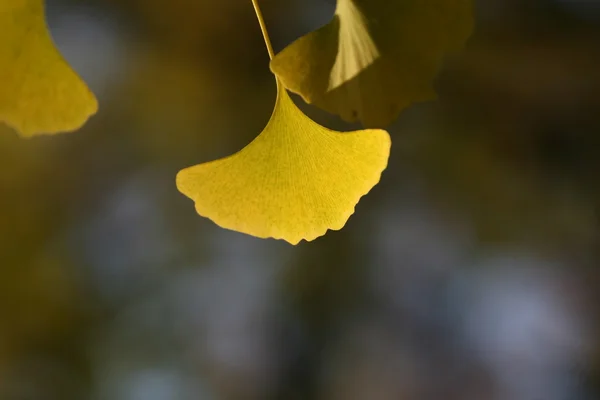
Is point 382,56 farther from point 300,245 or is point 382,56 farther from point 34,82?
point 300,245

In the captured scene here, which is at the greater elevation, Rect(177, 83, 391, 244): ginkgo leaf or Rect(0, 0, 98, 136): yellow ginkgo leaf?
Rect(0, 0, 98, 136): yellow ginkgo leaf

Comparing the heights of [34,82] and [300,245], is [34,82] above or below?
above

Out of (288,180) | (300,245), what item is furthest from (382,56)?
(300,245)

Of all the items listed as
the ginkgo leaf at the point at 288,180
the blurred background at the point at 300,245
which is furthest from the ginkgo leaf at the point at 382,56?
the blurred background at the point at 300,245

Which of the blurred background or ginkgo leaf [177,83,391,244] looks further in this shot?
the blurred background

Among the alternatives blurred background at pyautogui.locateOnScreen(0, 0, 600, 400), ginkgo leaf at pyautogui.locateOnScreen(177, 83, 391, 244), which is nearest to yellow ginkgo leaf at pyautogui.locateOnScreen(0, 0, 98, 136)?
ginkgo leaf at pyautogui.locateOnScreen(177, 83, 391, 244)

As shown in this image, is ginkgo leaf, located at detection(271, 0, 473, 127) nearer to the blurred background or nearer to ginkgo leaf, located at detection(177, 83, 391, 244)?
ginkgo leaf, located at detection(177, 83, 391, 244)

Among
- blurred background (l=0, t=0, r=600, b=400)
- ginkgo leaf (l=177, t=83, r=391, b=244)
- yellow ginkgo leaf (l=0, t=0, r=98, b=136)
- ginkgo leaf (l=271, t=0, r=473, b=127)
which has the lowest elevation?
blurred background (l=0, t=0, r=600, b=400)
